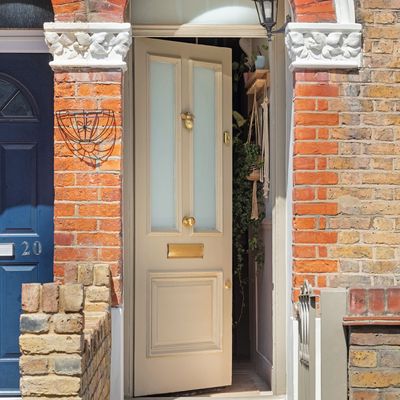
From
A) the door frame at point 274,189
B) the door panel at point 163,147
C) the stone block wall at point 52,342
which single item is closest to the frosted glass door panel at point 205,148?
the door panel at point 163,147

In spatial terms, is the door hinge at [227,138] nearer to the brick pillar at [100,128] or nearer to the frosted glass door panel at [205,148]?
the frosted glass door panel at [205,148]

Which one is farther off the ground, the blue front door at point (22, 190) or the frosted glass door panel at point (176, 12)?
the frosted glass door panel at point (176, 12)

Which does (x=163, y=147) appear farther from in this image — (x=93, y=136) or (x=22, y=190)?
(x=22, y=190)

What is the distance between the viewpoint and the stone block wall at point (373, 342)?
3268 mm

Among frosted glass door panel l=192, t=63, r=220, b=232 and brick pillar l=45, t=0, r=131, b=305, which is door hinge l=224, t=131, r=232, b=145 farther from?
brick pillar l=45, t=0, r=131, b=305

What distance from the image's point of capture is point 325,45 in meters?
5.41

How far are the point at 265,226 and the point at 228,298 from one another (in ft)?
2.11

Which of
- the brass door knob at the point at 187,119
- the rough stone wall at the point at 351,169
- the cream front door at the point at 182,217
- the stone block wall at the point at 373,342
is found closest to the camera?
the stone block wall at the point at 373,342

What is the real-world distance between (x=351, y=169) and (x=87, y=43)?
1749 mm

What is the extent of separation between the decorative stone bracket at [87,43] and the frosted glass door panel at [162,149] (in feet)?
2.49

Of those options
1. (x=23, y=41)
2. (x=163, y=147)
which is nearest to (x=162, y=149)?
(x=163, y=147)

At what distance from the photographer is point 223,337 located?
6316 millimetres

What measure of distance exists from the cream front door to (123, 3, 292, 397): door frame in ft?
0.17

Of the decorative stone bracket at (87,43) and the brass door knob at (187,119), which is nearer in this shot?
the decorative stone bracket at (87,43)
